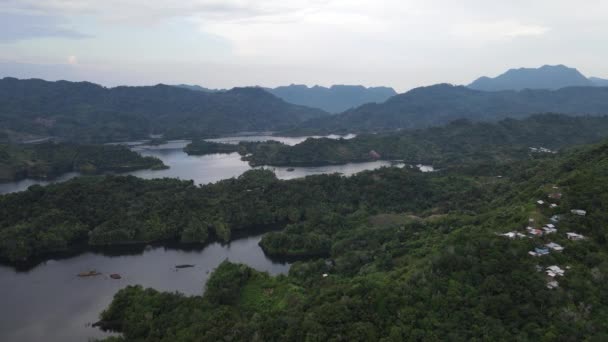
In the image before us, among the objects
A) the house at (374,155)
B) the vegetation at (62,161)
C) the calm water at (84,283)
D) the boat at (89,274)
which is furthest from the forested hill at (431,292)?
the house at (374,155)

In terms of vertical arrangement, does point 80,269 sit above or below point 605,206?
below

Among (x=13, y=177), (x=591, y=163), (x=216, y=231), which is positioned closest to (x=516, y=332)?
(x=591, y=163)

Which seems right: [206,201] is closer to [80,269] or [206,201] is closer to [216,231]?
[216,231]

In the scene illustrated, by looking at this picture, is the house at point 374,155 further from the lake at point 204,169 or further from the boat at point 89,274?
the boat at point 89,274

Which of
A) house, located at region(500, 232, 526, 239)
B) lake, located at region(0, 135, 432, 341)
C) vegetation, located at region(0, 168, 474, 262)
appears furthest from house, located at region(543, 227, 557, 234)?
vegetation, located at region(0, 168, 474, 262)

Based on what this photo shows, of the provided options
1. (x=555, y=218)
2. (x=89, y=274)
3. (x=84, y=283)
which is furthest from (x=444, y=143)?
(x=84, y=283)

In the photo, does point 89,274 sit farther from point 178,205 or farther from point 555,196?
point 555,196

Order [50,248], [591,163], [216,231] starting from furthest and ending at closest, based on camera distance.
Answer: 1. [216,231]
2. [50,248]
3. [591,163]
